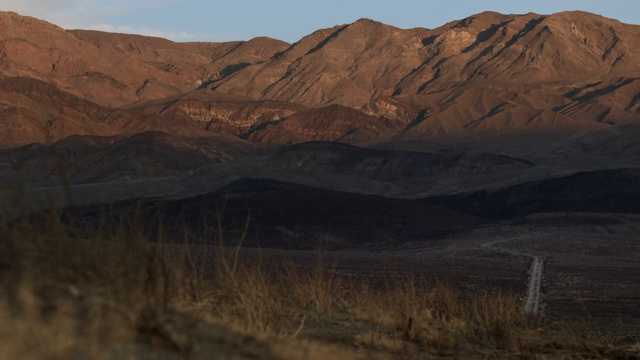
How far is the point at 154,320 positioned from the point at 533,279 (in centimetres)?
4298

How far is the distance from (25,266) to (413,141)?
600 ft

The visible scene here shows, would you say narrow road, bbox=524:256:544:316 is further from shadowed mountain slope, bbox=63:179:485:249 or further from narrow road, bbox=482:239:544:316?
shadowed mountain slope, bbox=63:179:485:249

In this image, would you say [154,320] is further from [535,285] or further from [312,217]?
[312,217]

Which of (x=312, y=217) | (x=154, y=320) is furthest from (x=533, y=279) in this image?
(x=154, y=320)

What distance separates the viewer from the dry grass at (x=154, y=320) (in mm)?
5227

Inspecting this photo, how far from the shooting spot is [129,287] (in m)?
6.05

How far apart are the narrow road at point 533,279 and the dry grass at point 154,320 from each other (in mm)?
10120

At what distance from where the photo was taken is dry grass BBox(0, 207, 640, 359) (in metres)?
5.23

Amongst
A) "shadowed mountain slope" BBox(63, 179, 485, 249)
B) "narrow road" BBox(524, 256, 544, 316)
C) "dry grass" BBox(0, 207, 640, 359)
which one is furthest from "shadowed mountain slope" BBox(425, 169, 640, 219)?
"dry grass" BBox(0, 207, 640, 359)

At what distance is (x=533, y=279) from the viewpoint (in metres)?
47.3

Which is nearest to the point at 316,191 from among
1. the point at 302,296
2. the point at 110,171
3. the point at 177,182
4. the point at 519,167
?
the point at 177,182

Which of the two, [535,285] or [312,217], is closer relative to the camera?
[535,285]

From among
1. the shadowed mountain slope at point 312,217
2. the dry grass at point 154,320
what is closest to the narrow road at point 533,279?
the dry grass at point 154,320

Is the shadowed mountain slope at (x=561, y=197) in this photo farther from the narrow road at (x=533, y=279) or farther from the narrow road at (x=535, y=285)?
the narrow road at (x=535, y=285)
